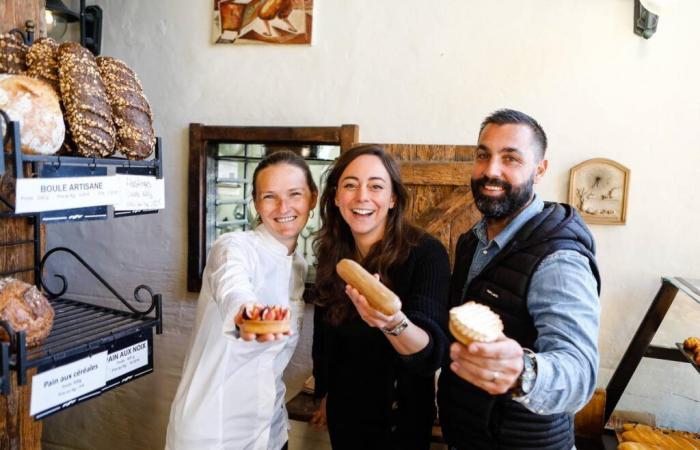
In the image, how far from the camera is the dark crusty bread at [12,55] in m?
1.36

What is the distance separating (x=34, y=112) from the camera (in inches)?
46.3

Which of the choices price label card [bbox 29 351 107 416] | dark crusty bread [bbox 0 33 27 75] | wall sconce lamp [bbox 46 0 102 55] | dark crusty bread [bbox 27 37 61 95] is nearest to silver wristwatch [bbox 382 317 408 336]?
price label card [bbox 29 351 107 416]

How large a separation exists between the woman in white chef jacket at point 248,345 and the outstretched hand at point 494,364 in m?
0.77

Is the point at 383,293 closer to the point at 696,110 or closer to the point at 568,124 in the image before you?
the point at 568,124

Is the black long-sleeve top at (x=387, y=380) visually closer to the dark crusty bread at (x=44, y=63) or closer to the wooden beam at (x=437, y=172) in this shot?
the wooden beam at (x=437, y=172)

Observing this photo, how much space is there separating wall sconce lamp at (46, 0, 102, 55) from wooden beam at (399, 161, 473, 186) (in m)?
2.15

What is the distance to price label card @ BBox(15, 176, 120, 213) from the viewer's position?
1.13 metres

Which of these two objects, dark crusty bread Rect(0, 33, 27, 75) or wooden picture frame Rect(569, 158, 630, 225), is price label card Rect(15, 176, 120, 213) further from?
wooden picture frame Rect(569, 158, 630, 225)

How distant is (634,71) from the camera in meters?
2.40

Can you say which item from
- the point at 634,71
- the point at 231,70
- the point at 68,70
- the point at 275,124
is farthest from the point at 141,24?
the point at 634,71

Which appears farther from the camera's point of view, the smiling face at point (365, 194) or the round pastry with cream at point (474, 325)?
the smiling face at point (365, 194)

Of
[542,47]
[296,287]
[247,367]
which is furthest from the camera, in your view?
[542,47]

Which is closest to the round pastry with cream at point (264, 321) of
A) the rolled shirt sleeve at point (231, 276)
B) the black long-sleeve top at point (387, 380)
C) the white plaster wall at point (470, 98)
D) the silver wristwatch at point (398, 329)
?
the rolled shirt sleeve at point (231, 276)

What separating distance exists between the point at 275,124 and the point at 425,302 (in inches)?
65.6
